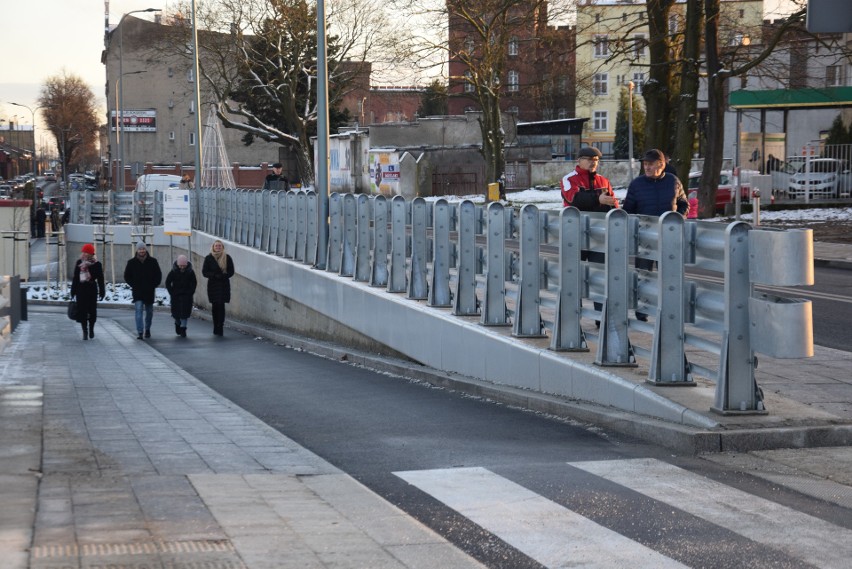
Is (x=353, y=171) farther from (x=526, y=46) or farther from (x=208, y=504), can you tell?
(x=208, y=504)

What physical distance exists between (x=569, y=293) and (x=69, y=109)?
13468cm

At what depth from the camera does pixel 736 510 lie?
6035 mm

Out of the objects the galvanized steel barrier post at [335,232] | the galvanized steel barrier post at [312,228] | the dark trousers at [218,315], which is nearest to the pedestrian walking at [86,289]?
the dark trousers at [218,315]

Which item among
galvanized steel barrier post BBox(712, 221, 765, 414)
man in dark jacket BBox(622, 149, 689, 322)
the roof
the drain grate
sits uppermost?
the roof

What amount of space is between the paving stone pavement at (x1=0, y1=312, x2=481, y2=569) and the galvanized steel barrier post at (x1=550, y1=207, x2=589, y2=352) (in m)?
2.61

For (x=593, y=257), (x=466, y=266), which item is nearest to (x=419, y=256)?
(x=466, y=266)

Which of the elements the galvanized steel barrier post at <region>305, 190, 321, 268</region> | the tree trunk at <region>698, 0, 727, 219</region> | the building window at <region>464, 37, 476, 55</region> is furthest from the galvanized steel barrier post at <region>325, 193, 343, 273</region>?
the building window at <region>464, 37, 476, 55</region>

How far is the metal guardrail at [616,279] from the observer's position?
25.2ft

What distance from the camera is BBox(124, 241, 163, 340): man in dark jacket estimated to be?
25.7m

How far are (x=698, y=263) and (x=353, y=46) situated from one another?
49308 mm

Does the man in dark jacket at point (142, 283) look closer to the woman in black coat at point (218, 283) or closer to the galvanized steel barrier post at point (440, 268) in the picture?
the woman in black coat at point (218, 283)

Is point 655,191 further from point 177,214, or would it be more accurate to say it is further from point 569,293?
point 177,214

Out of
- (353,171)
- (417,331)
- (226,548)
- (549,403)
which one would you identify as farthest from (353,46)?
(226,548)

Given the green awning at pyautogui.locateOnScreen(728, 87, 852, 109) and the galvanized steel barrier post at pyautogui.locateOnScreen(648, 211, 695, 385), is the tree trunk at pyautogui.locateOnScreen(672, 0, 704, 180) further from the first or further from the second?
the galvanized steel barrier post at pyautogui.locateOnScreen(648, 211, 695, 385)
